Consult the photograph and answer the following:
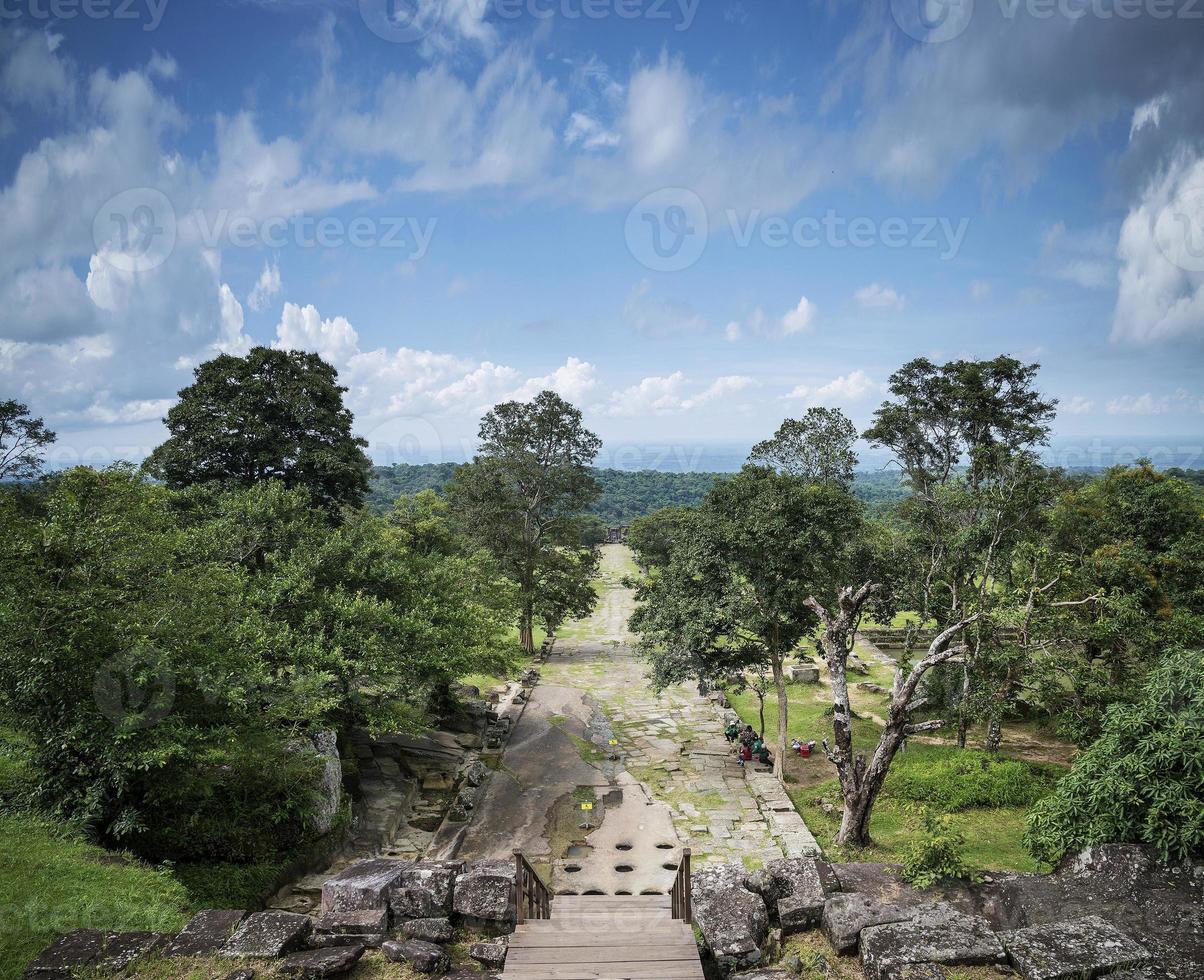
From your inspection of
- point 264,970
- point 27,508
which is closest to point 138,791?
point 264,970

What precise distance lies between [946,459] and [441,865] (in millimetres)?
27460

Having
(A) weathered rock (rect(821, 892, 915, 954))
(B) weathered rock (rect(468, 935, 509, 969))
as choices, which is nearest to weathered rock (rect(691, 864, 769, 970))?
(A) weathered rock (rect(821, 892, 915, 954))

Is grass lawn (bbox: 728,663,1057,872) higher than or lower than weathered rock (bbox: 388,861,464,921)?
lower

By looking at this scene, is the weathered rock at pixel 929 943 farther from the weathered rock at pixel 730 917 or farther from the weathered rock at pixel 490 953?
the weathered rock at pixel 490 953

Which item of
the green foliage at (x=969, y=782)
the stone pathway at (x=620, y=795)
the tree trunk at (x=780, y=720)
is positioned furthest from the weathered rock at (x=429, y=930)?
the green foliage at (x=969, y=782)

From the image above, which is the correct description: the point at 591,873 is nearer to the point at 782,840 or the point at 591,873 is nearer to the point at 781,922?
the point at 782,840

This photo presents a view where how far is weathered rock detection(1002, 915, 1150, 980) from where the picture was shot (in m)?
5.99

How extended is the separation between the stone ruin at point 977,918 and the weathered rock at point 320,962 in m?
3.62

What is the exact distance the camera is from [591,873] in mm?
13047

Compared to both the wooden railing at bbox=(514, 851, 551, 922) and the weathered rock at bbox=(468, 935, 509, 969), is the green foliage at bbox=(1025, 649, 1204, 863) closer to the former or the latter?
the wooden railing at bbox=(514, 851, 551, 922)

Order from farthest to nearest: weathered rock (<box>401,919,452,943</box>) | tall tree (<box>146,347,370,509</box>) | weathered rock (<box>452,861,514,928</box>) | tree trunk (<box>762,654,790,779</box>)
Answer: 1. tall tree (<box>146,347,370,509</box>)
2. tree trunk (<box>762,654,790,779</box>)
3. weathered rock (<box>452,861,514,928</box>)
4. weathered rock (<box>401,919,452,943</box>)

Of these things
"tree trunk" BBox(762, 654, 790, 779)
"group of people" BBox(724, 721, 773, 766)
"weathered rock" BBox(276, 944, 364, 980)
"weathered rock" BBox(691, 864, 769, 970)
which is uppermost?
"weathered rock" BBox(276, 944, 364, 980)

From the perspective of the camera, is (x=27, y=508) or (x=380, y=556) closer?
(x=380, y=556)

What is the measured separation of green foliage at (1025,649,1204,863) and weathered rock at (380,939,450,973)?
22.8ft
